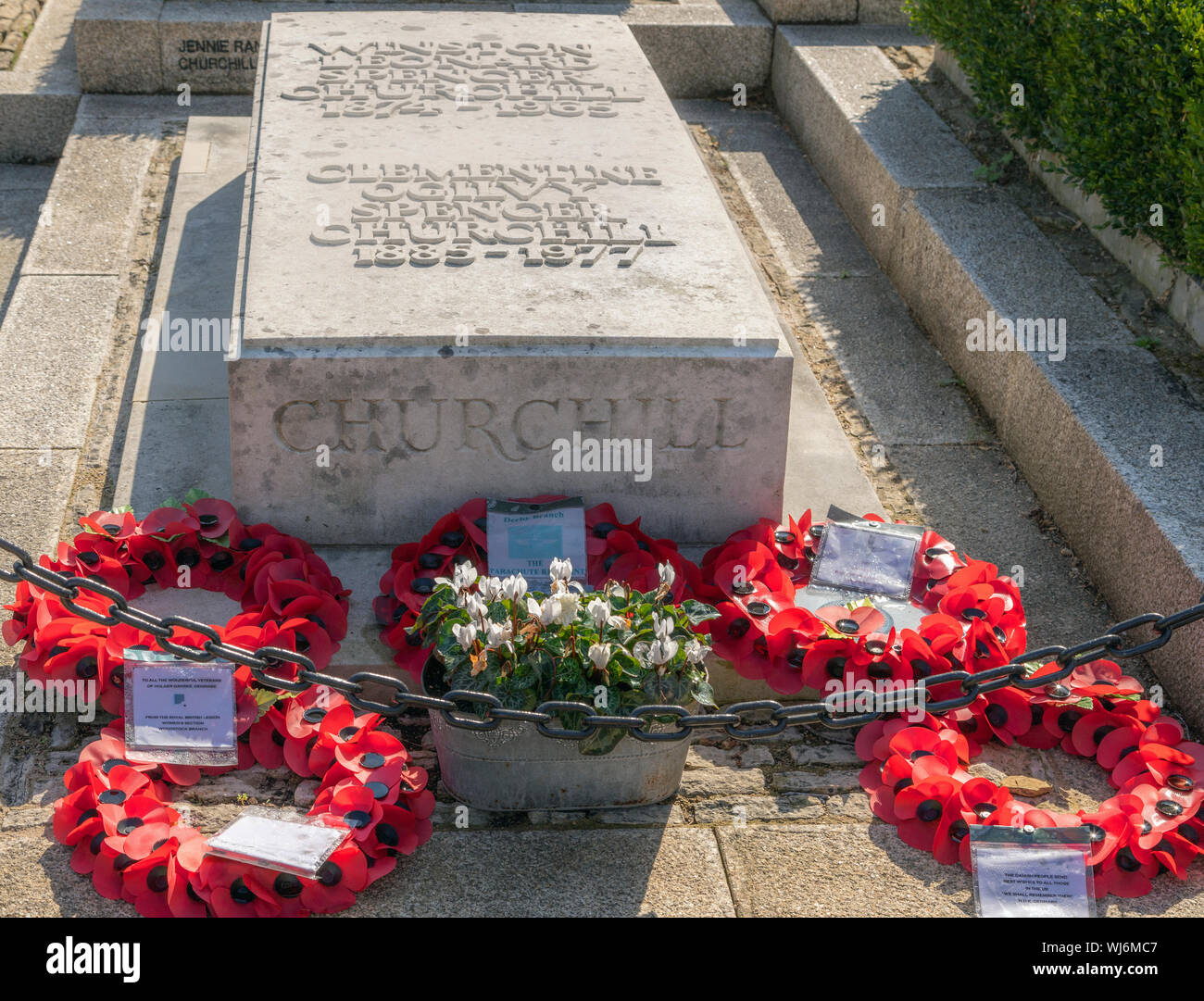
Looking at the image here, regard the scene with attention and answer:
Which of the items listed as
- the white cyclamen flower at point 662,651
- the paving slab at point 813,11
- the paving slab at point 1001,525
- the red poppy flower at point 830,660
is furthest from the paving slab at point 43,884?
the paving slab at point 813,11

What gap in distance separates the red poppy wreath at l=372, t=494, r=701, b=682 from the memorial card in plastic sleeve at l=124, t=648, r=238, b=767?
1.61 ft

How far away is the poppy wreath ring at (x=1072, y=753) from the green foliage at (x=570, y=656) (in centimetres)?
60

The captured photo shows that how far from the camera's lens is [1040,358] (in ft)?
14.7

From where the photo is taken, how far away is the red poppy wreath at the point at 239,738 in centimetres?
277

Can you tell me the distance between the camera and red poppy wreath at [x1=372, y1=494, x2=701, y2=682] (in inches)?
138

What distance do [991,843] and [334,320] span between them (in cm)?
223

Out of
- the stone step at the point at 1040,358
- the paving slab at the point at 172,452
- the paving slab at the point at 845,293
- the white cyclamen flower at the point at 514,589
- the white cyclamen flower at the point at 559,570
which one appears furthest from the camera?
the paving slab at the point at 845,293

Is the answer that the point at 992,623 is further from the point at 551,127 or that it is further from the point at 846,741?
the point at 551,127

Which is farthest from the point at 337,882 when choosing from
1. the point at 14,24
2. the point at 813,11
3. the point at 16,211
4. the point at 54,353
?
the point at 14,24

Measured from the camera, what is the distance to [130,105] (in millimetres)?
7148

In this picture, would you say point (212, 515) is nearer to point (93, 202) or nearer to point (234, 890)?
point (234, 890)

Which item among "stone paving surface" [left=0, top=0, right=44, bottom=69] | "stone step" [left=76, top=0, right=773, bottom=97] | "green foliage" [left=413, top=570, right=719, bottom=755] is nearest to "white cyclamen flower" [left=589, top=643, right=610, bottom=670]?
"green foliage" [left=413, top=570, right=719, bottom=755]

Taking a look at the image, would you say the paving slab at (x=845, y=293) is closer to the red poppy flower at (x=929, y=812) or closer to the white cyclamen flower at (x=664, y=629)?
the red poppy flower at (x=929, y=812)

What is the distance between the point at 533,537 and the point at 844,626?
2.96 ft
